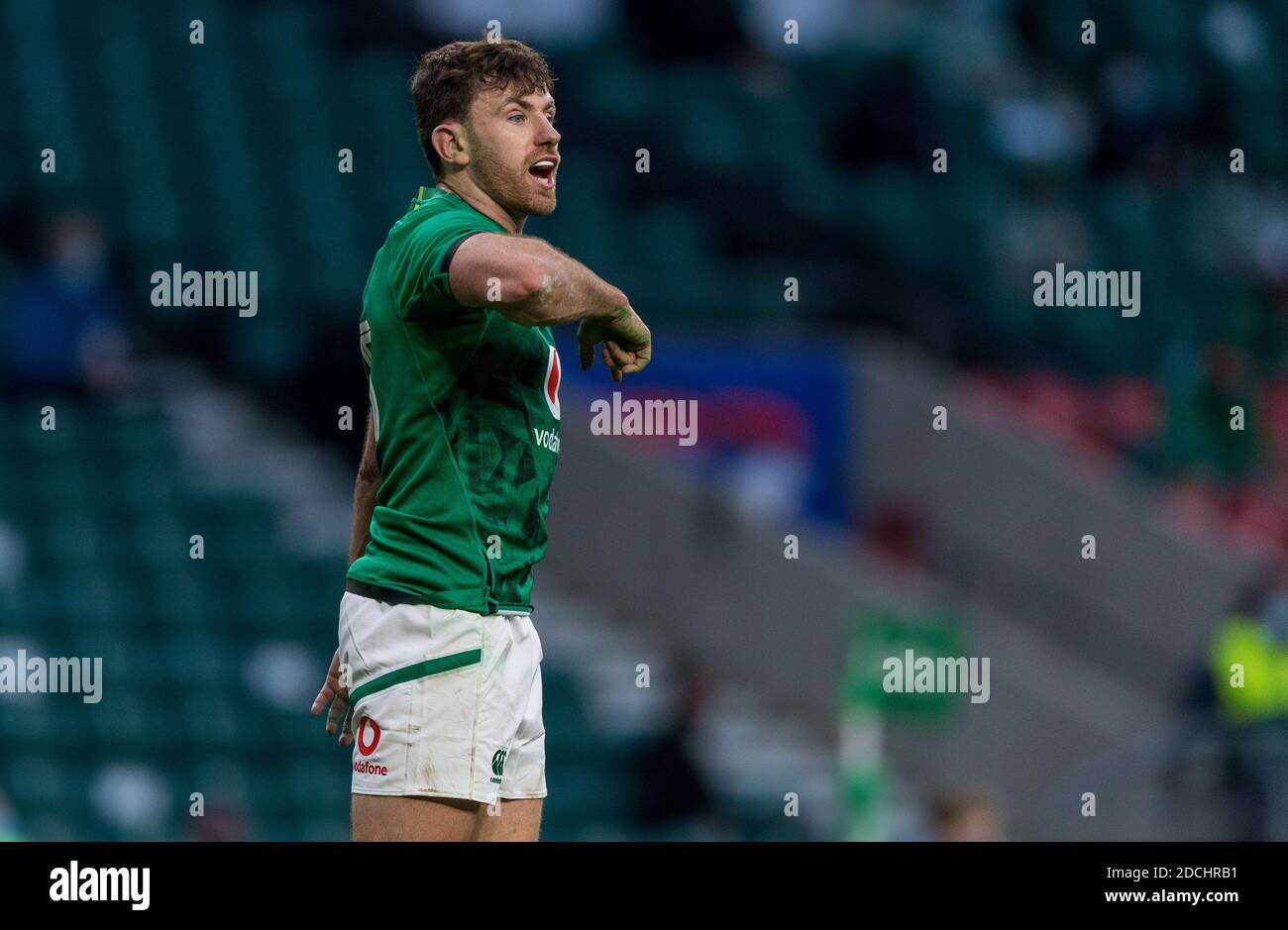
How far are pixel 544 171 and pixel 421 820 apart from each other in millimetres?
1073

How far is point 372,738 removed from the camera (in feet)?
11.2

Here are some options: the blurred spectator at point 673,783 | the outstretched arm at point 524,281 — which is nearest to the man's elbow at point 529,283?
the outstretched arm at point 524,281

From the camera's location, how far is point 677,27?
13.7 metres

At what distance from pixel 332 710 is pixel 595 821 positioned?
19.2 ft

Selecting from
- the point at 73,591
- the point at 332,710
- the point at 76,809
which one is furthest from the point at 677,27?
the point at 332,710

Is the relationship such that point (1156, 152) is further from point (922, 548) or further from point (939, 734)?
point (939, 734)

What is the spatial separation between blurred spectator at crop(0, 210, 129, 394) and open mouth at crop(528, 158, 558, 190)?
674cm

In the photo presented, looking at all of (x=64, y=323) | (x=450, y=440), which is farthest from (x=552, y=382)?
(x=64, y=323)

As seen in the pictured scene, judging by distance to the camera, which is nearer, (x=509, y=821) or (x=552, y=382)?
(x=509, y=821)
